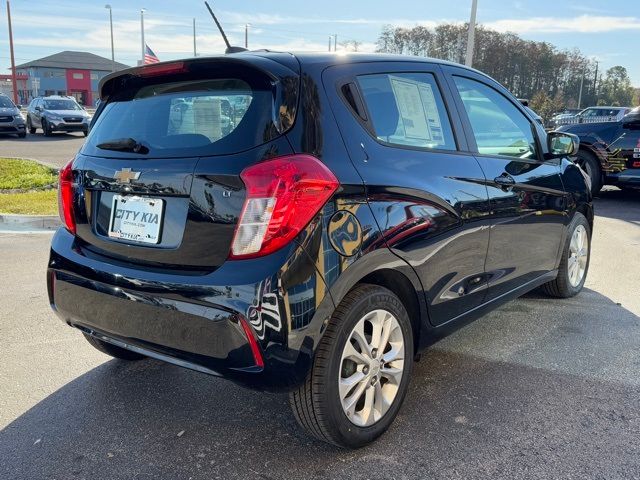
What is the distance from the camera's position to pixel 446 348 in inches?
146

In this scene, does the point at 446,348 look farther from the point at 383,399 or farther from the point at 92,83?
the point at 92,83

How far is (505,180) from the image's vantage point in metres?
3.40

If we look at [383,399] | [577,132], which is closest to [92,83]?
[577,132]

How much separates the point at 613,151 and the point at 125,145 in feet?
28.2

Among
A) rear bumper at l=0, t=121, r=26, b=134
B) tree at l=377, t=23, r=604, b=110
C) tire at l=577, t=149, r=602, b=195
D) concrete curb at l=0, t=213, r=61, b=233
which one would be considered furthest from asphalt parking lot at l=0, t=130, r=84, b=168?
tree at l=377, t=23, r=604, b=110

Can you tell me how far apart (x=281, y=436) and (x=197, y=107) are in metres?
1.54

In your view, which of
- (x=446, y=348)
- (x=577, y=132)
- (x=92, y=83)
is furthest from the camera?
(x=92, y=83)

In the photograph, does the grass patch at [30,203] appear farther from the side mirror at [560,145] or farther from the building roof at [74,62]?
the building roof at [74,62]

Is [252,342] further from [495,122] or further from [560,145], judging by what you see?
[560,145]

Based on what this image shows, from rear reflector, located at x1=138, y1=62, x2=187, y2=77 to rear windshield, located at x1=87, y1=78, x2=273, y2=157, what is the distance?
57 millimetres

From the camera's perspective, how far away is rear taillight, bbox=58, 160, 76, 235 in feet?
9.33

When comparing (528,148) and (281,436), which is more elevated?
(528,148)

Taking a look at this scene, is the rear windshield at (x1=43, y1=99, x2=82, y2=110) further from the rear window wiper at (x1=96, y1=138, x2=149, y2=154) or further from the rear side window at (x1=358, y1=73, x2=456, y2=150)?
the rear side window at (x1=358, y1=73, x2=456, y2=150)

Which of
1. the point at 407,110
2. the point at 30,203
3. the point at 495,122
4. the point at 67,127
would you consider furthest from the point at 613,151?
the point at 67,127
